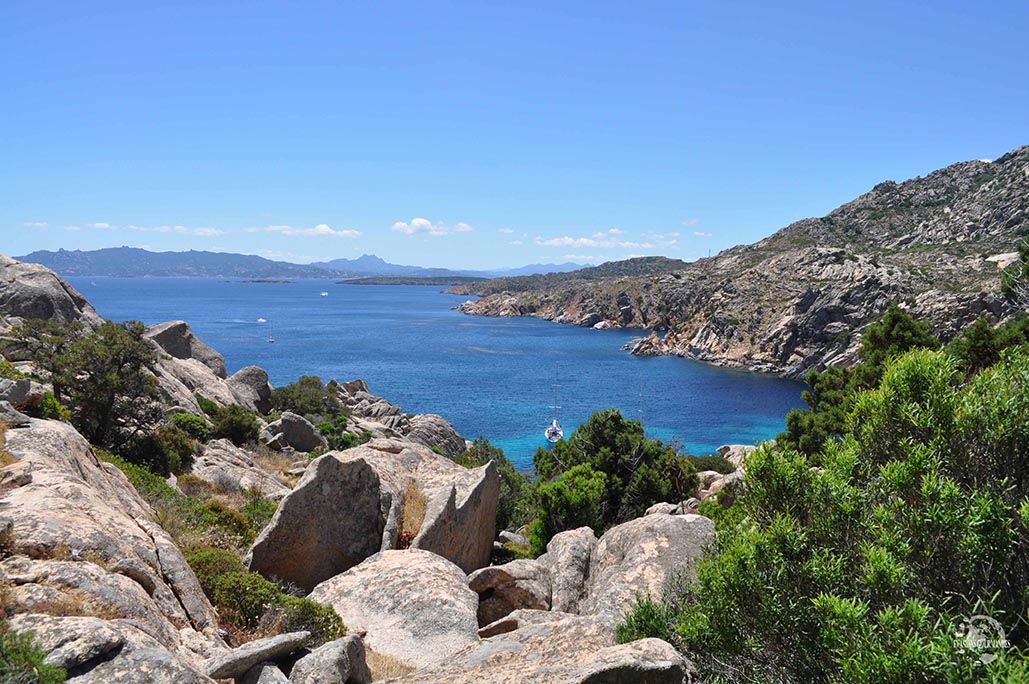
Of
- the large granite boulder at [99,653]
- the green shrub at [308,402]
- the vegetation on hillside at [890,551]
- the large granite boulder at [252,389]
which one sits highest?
the vegetation on hillside at [890,551]

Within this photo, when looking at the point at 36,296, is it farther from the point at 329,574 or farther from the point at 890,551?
the point at 890,551

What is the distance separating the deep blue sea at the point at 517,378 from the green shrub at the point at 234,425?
28.0 metres

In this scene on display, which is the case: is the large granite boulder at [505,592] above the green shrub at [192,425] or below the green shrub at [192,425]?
below

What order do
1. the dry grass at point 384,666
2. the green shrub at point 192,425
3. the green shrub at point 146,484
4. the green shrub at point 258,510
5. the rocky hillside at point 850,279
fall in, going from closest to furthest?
1. the dry grass at point 384,666
2. the green shrub at point 146,484
3. the green shrub at point 258,510
4. the green shrub at point 192,425
5. the rocky hillside at point 850,279

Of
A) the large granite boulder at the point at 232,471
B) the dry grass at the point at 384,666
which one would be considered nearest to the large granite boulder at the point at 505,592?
the dry grass at the point at 384,666

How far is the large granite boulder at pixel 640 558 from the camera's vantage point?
41.2ft

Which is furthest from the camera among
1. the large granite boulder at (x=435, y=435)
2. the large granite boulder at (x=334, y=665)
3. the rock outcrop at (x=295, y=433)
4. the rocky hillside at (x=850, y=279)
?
the rocky hillside at (x=850, y=279)

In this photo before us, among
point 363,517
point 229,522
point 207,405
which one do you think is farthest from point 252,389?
point 363,517

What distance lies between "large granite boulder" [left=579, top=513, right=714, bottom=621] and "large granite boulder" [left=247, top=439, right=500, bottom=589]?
376cm

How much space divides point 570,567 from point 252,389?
34.0 m

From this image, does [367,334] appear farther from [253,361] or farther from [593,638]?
[593,638]

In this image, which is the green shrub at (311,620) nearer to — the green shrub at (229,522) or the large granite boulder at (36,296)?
the green shrub at (229,522)

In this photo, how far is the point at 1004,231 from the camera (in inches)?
4498

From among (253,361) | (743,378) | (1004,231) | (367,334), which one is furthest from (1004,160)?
(253,361)
